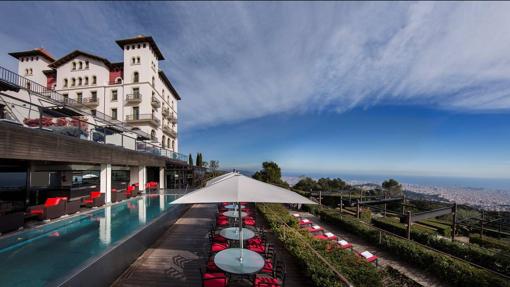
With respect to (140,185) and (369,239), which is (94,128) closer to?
(140,185)

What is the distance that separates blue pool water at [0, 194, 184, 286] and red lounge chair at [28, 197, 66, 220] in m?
0.60

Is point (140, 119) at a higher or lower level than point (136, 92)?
lower

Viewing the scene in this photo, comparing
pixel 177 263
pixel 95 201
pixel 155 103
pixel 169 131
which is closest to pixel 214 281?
pixel 177 263

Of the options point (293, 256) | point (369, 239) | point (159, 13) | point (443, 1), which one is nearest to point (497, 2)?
point (443, 1)

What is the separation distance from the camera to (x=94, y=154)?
11.1m

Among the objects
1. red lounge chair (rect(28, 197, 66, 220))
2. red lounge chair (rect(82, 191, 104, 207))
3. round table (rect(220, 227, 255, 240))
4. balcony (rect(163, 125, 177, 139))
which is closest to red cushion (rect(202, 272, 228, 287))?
round table (rect(220, 227, 255, 240))

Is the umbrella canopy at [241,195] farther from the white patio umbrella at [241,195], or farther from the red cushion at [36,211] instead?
the red cushion at [36,211]

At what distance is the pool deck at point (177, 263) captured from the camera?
4.73 metres

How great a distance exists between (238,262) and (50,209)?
9587 millimetres

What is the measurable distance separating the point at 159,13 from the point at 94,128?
27.6 ft

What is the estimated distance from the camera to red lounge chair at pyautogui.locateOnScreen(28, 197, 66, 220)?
8844 mm

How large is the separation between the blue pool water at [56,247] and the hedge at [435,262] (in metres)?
9.53

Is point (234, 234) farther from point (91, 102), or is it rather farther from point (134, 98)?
point (91, 102)

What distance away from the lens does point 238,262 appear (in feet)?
13.1
